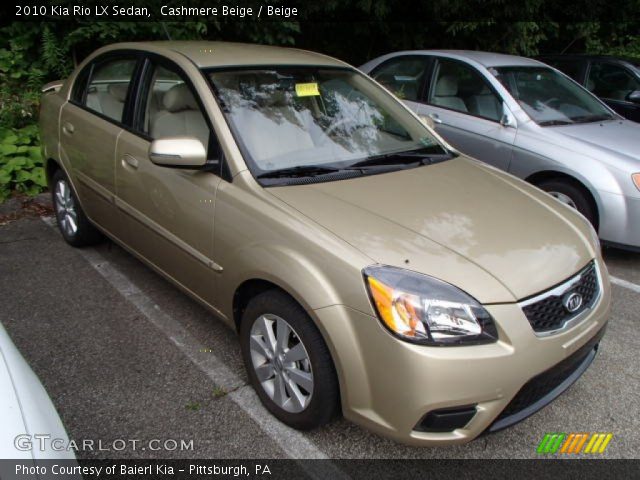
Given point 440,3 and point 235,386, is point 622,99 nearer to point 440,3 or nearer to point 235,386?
point 440,3

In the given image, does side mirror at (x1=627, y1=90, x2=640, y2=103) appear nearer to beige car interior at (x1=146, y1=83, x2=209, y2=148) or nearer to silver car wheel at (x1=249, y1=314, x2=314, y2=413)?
beige car interior at (x1=146, y1=83, x2=209, y2=148)

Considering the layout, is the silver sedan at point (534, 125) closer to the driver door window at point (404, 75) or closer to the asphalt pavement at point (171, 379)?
the driver door window at point (404, 75)

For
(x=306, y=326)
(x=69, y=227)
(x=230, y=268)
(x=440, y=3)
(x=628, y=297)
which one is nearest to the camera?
(x=306, y=326)

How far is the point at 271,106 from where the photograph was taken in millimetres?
2877

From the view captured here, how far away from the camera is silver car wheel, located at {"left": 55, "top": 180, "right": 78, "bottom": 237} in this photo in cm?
418

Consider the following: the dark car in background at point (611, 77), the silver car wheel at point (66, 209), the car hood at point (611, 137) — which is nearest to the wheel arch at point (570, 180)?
the car hood at point (611, 137)

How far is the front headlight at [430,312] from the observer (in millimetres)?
1943

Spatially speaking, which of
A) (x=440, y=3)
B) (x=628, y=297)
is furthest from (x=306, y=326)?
(x=440, y=3)

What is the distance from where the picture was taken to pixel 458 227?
2.32 metres

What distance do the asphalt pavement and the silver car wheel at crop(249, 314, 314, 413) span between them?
17cm

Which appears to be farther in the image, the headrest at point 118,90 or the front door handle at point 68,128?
the front door handle at point 68,128

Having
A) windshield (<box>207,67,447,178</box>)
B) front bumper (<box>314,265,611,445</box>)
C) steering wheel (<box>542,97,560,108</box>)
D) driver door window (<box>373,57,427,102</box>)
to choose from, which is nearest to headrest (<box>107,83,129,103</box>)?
windshield (<box>207,67,447,178</box>)

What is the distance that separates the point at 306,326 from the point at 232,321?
0.64m

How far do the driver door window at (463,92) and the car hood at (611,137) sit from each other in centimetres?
68
